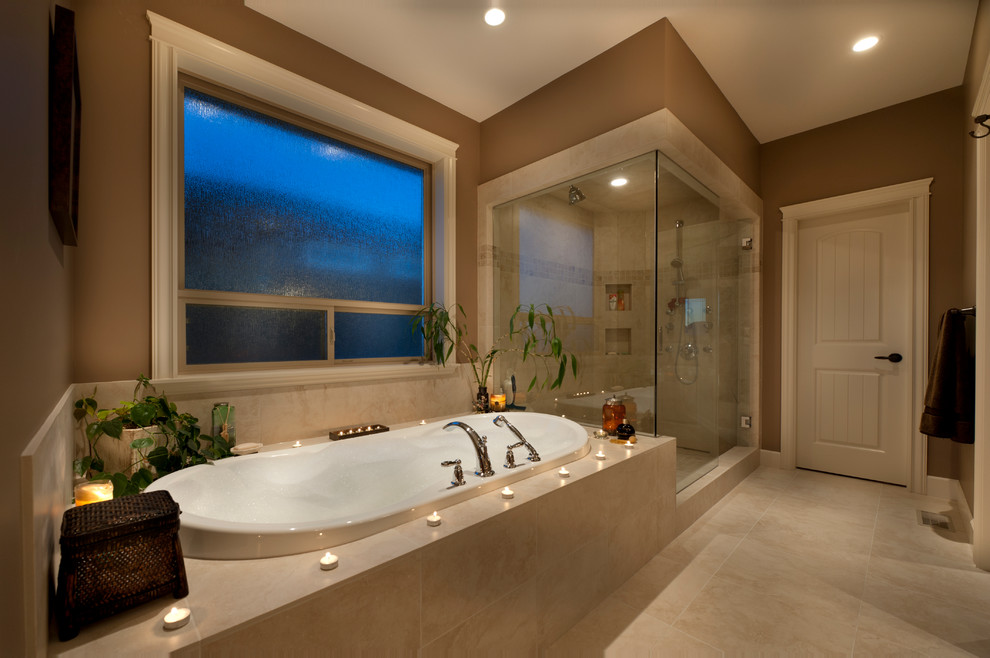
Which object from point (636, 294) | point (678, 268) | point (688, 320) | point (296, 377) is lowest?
point (296, 377)

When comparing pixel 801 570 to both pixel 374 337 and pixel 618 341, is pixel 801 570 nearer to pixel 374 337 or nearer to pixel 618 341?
pixel 618 341

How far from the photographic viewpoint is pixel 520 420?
98.0 inches

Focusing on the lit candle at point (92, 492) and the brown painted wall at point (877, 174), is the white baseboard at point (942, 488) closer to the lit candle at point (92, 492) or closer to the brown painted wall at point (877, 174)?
the brown painted wall at point (877, 174)

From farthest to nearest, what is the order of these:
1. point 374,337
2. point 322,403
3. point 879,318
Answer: point 879,318, point 374,337, point 322,403

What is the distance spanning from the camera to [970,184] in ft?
7.90

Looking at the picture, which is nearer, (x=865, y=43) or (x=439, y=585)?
(x=439, y=585)

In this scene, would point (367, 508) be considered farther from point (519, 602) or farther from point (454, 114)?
point (454, 114)

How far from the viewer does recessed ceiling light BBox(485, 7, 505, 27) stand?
2.09 m

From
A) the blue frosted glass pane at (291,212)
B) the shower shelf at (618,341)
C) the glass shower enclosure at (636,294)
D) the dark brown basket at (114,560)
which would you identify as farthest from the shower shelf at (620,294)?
the dark brown basket at (114,560)

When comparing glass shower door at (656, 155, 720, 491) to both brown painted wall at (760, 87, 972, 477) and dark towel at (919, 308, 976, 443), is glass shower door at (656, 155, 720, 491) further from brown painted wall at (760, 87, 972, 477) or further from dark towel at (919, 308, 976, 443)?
dark towel at (919, 308, 976, 443)

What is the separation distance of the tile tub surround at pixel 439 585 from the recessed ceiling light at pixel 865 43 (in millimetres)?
2676

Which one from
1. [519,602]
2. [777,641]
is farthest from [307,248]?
[777,641]

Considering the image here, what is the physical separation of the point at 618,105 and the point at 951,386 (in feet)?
7.72

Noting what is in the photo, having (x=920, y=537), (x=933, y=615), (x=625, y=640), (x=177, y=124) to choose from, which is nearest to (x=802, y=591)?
(x=933, y=615)
